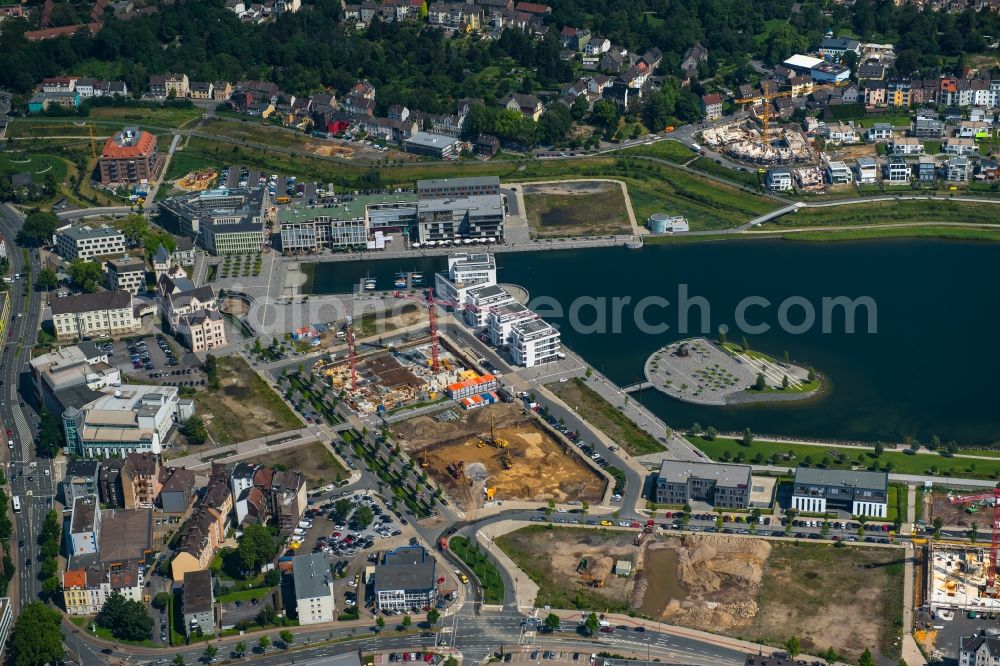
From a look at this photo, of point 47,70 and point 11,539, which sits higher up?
point 47,70

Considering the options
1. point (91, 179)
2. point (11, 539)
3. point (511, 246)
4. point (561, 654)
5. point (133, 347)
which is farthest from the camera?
point (91, 179)

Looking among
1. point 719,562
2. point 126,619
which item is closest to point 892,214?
point 719,562

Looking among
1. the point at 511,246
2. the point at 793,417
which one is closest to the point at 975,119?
the point at 511,246

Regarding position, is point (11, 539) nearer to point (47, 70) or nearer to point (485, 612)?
point (485, 612)

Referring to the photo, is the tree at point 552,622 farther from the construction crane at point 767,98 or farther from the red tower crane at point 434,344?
the construction crane at point 767,98

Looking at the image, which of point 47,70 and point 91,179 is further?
point 47,70

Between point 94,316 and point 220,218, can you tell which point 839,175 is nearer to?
point 220,218
